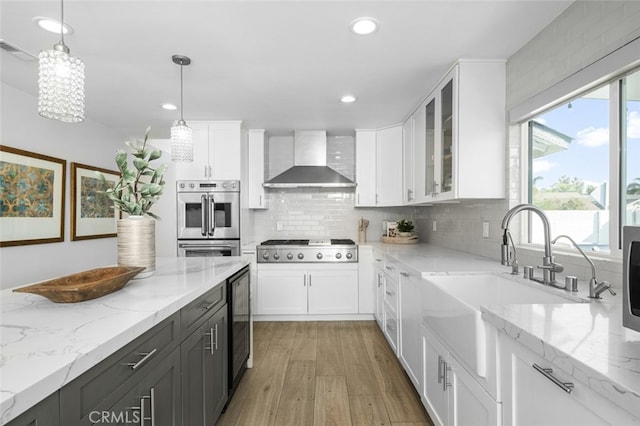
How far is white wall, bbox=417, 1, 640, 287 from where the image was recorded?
1.42m

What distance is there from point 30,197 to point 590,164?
4222 millimetres

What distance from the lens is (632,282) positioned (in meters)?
0.78

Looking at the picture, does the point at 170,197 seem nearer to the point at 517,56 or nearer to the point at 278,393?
the point at 278,393

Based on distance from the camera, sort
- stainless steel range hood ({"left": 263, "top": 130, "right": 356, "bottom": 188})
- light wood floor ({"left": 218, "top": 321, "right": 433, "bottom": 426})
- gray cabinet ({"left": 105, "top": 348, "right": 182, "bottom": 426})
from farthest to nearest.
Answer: stainless steel range hood ({"left": 263, "top": 130, "right": 356, "bottom": 188})
light wood floor ({"left": 218, "top": 321, "right": 433, "bottom": 426})
gray cabinet ({"left": 105, "top": 348, "right": 182, "bottom": 426})

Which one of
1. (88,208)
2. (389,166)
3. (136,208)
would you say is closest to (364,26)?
(136,208)

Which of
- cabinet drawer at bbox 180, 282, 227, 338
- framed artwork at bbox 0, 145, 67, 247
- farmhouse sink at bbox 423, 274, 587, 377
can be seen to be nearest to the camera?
farmhouse sink at bbox 423, 274, 587, 377

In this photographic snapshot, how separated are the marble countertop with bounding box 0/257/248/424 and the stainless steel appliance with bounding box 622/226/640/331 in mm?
1318

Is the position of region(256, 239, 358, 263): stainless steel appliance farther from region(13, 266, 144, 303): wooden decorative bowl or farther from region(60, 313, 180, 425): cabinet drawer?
region(60, 313, 180, 425): cabinet drawer

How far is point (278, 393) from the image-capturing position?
2.24m

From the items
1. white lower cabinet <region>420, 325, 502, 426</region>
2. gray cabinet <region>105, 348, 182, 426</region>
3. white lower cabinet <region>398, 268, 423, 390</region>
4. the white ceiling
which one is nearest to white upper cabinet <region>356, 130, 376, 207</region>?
the white ceiling

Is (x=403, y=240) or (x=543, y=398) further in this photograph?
(x=403, y=240)


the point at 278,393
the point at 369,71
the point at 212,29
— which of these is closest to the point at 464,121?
the point at 369,71

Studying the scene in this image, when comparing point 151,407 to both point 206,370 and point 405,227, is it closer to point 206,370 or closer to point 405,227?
point 206,370

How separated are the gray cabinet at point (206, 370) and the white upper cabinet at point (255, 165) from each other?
224cm
